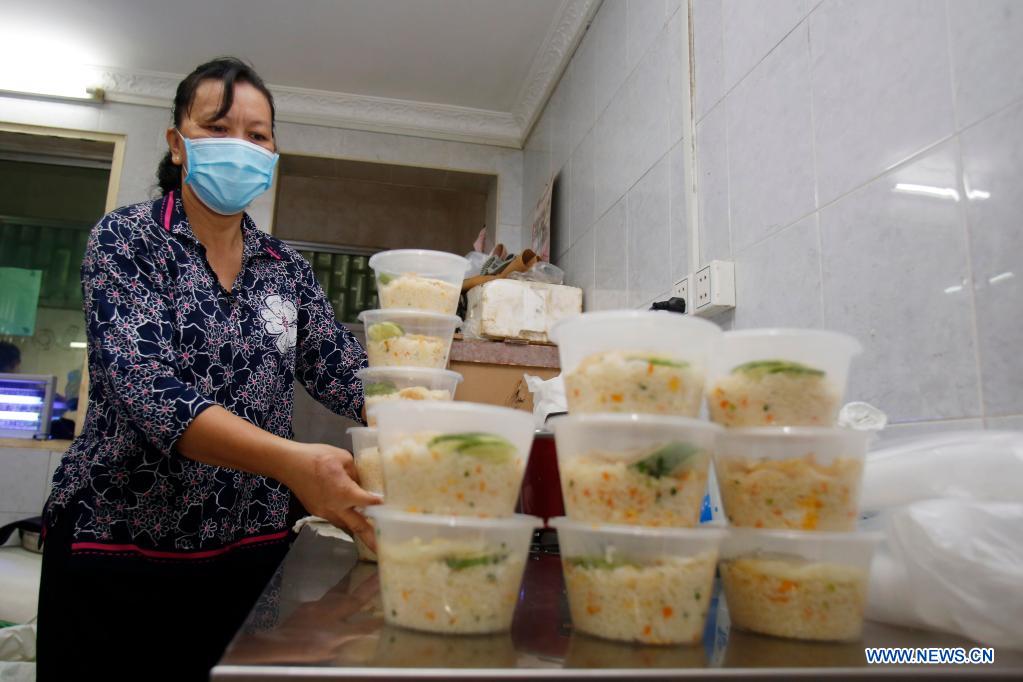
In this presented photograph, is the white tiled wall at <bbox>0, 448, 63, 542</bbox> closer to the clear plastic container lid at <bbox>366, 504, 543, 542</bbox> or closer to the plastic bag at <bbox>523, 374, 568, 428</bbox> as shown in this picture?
the plastic bag at <bbox>523, 374, 568, 428</bbox>

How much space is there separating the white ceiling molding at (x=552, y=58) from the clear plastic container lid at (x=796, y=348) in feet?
8.75

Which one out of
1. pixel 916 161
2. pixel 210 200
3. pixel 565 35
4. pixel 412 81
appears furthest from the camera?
pixel 412 81

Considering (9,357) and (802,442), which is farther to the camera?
(9,357)

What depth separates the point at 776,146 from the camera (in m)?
1.59

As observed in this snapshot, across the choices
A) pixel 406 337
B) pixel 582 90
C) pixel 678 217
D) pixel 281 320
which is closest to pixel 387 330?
pixel 406 337

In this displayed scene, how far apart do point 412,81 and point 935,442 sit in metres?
3.62

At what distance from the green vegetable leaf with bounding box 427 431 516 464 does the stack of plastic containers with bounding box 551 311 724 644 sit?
8cm

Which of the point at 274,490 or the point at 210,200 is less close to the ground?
the point at 210,200

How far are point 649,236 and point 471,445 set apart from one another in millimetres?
1715

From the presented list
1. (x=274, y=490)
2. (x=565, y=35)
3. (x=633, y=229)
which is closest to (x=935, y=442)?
(x=274, y=490)

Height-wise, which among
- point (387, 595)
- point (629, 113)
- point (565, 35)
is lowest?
point (387, 595)

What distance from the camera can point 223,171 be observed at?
149cm

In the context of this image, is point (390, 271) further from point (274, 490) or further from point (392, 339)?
point (274, 490)

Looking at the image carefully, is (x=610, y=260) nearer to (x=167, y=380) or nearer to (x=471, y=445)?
(x=167, y=380)
